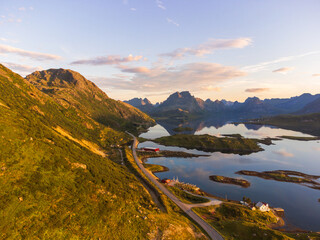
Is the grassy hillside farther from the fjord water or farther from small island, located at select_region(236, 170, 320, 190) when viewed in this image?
small island, located at select_region(236, 170, 320, 190)

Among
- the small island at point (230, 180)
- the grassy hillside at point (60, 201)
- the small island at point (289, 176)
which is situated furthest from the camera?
the small island at point (289, 176)

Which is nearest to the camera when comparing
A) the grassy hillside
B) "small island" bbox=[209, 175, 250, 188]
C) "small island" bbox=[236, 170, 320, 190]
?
the grassy hillside

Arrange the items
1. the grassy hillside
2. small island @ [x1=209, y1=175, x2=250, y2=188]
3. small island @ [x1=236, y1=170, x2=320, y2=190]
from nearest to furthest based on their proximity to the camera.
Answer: the grassy hillside, small island @ [x1=209, y1=175, x2=250, y2=188], small island @ [x1=236, y1=170, x2=320, y2=190]

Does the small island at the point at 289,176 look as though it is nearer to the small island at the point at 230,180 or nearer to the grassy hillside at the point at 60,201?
the small island at the point at 230,180

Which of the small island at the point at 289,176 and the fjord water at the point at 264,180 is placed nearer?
the fjord water at the point at 264,180

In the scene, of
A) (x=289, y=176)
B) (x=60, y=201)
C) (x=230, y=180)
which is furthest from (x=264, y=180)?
(x=60, y=201)

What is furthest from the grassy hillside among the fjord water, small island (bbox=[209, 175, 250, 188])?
small island (bbox=[209, 175, 250, 188])

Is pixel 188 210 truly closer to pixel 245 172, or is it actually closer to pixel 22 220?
pixel 22 220

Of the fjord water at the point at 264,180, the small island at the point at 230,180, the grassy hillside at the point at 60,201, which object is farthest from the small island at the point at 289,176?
the grassy hillside at the point at 60,201

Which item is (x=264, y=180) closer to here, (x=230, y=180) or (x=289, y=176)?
(x=289, y=176)

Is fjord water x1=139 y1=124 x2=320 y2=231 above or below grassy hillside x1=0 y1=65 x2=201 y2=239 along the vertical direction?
below
